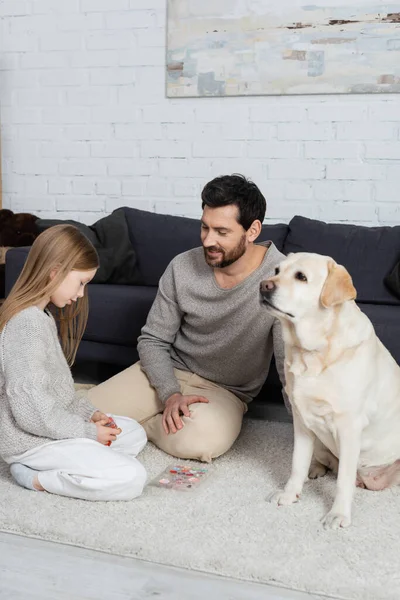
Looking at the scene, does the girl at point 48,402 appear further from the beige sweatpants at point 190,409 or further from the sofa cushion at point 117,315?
the sofa cushion at point 117,315

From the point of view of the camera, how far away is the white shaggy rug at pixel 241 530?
1.68 metres

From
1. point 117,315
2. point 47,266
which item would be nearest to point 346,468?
point 47,266

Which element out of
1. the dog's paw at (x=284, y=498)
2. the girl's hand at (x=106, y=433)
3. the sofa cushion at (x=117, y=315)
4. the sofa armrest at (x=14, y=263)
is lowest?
the dog's paw at (x=284, y=498)

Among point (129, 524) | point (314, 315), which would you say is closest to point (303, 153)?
point (314, 315)

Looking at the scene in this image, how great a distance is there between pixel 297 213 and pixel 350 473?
2049 millimetres

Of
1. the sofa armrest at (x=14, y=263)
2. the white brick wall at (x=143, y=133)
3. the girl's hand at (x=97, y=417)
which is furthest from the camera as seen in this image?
the white brick wall at (x=143, y=133)

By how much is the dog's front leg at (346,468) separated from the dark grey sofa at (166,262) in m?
0.88

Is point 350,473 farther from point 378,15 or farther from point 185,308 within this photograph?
point 378,15

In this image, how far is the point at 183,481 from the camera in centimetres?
220

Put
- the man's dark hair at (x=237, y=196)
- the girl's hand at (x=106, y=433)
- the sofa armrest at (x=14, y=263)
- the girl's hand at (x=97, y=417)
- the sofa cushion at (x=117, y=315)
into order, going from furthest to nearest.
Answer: the sofa armrest at (x=14, y=263)
the sofa cushion at (x=117, y=315)
the man's dark hair at (x=237, y=196)
the girl's hand at (x=97, y=417)
the girl's hand at (x=106, y=433)

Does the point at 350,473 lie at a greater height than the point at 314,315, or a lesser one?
lesser

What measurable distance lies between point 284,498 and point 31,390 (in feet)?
2.46

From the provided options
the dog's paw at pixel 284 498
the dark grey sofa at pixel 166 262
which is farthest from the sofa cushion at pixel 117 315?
the dog's paw at pixel 284 498

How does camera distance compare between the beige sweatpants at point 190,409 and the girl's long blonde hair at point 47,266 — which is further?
the beige sweatpants at point 190,409
